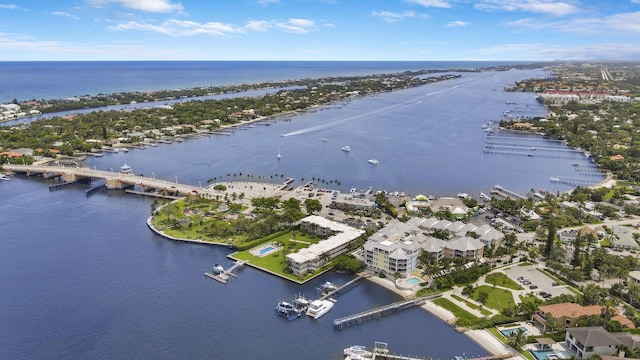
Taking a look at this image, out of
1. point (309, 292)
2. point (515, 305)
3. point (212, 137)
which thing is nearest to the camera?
point (515, 305)

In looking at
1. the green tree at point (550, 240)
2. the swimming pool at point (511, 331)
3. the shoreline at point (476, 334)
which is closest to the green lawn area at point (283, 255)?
the shoreline at point (476, 334)

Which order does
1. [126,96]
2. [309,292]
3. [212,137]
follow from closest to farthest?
[309,292]
[212,137]
[126,96]

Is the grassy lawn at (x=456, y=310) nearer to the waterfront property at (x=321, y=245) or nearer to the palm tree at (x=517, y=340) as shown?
the palm tree at (x=517, y=340)

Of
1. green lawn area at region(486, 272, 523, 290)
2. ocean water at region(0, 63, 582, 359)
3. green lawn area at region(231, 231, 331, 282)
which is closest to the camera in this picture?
ocean water at region(0, 63, 582, 359)

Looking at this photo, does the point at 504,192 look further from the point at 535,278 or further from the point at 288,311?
the point at 288,311

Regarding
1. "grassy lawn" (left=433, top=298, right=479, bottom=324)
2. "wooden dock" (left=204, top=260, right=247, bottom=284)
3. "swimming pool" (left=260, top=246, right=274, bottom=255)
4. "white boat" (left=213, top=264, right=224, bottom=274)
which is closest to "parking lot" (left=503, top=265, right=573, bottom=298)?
"grassy lawn" (left=433, top=298, right=479, bottom=324)

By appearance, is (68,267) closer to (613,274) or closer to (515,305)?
(515,305)

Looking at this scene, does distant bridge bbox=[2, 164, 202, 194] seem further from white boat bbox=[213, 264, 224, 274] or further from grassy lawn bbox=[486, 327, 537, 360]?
grassy lawn bbox=[486, 327, 537, 360]

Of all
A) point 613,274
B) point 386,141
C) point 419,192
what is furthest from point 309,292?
point 386,141
